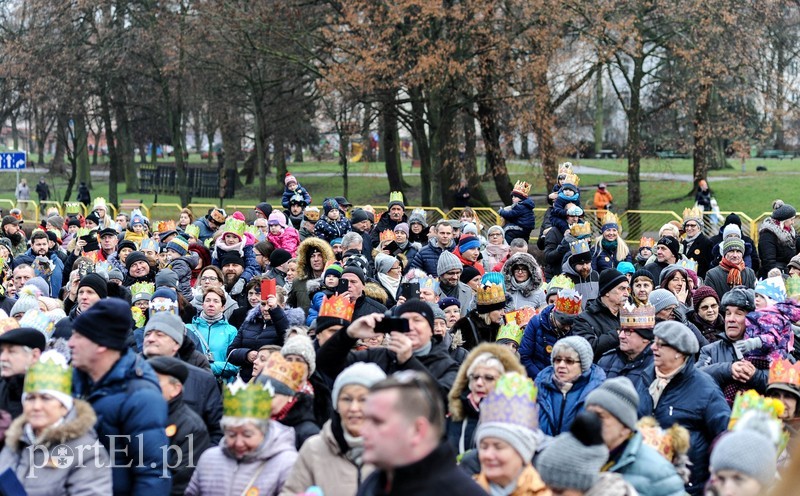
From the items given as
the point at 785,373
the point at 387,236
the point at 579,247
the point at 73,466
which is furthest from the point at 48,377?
the point at 387,236

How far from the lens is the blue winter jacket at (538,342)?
9188mm

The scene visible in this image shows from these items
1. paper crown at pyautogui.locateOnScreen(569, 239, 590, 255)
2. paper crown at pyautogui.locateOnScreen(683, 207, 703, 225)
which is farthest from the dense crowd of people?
paper crown at pyautogui.locateOnScreen(683, 207, 703, 225)

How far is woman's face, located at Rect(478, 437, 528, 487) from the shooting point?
5.34m

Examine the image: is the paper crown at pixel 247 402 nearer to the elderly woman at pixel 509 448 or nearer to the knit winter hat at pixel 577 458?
the elderly woman at pixel 509 448

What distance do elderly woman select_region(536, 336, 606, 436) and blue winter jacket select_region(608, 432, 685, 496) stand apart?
5.14 feet

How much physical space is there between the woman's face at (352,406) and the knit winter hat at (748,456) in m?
1.86

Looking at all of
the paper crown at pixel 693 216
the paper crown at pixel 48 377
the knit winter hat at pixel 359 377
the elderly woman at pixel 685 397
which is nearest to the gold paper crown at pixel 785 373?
the elderly woman at pixel 685 397

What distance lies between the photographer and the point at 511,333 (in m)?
9.40

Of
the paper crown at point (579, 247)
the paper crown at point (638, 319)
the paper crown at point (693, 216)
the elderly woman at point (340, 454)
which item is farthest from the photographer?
the paper crown at point (693, 216)

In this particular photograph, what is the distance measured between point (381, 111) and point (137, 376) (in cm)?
2172

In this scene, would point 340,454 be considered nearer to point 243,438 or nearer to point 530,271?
point 243,438

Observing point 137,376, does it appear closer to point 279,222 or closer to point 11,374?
point 11,374

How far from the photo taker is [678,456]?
621cm

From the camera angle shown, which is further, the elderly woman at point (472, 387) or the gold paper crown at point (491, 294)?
the gold paper crown at point (491, 294)
